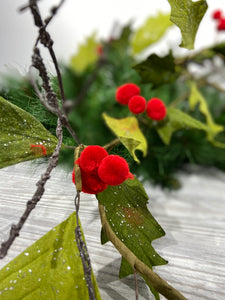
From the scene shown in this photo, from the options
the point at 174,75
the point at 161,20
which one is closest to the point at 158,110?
the point at 174,75

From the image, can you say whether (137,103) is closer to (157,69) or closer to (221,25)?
(157,69)

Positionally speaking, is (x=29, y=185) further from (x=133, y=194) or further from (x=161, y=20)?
(x=161, y=20)

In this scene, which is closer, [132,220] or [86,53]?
[132,220]

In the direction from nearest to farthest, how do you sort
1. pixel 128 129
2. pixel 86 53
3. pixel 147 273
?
pixel 147 273, pixel 128 129, pixel 86 53

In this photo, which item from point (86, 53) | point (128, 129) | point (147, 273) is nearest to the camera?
point (147, 273)

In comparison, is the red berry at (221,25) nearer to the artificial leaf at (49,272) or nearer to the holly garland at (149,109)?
the holly garland at (149,109)

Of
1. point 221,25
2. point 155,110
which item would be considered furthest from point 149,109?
point 221,25

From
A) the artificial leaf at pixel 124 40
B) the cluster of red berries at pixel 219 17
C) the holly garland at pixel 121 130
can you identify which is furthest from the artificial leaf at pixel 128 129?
the cluster of red berries at pixel 219 17
